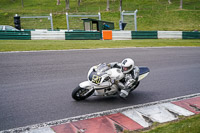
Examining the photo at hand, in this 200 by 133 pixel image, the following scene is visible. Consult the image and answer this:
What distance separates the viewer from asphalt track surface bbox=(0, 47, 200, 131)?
6.49 meters

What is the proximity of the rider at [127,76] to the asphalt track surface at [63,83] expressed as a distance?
0.42 m

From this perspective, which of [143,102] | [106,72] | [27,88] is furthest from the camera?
[27,88]

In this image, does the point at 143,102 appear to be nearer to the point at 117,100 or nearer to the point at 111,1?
the point at 117,100

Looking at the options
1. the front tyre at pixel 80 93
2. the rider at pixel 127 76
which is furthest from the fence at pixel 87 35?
the front tyre at pixel 80 93

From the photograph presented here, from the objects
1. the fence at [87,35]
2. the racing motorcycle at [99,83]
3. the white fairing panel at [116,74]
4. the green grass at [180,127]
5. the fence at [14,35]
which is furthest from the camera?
the fence at [87,35]

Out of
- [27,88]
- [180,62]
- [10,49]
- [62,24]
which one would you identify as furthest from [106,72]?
[62,24]

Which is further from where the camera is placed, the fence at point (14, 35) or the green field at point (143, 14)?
the green field at point (143, 14)

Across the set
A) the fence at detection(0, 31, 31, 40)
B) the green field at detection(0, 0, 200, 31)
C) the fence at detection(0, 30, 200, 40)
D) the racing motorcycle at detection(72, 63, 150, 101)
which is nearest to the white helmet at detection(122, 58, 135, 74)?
the racing motorcycle at detection(72, 63, 150, 101)

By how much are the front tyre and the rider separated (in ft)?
2.85

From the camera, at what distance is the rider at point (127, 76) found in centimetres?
723

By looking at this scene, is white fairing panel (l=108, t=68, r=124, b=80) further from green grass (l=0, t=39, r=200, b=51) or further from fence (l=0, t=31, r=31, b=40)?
fence (l=0, t=31, r=31, b=40)

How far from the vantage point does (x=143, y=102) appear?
7.59 metres

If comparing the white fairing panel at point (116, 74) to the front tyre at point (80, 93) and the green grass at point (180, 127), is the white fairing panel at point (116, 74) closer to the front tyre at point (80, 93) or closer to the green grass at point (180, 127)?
the front tyre at point (80, 93)

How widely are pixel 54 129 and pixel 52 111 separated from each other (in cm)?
108
